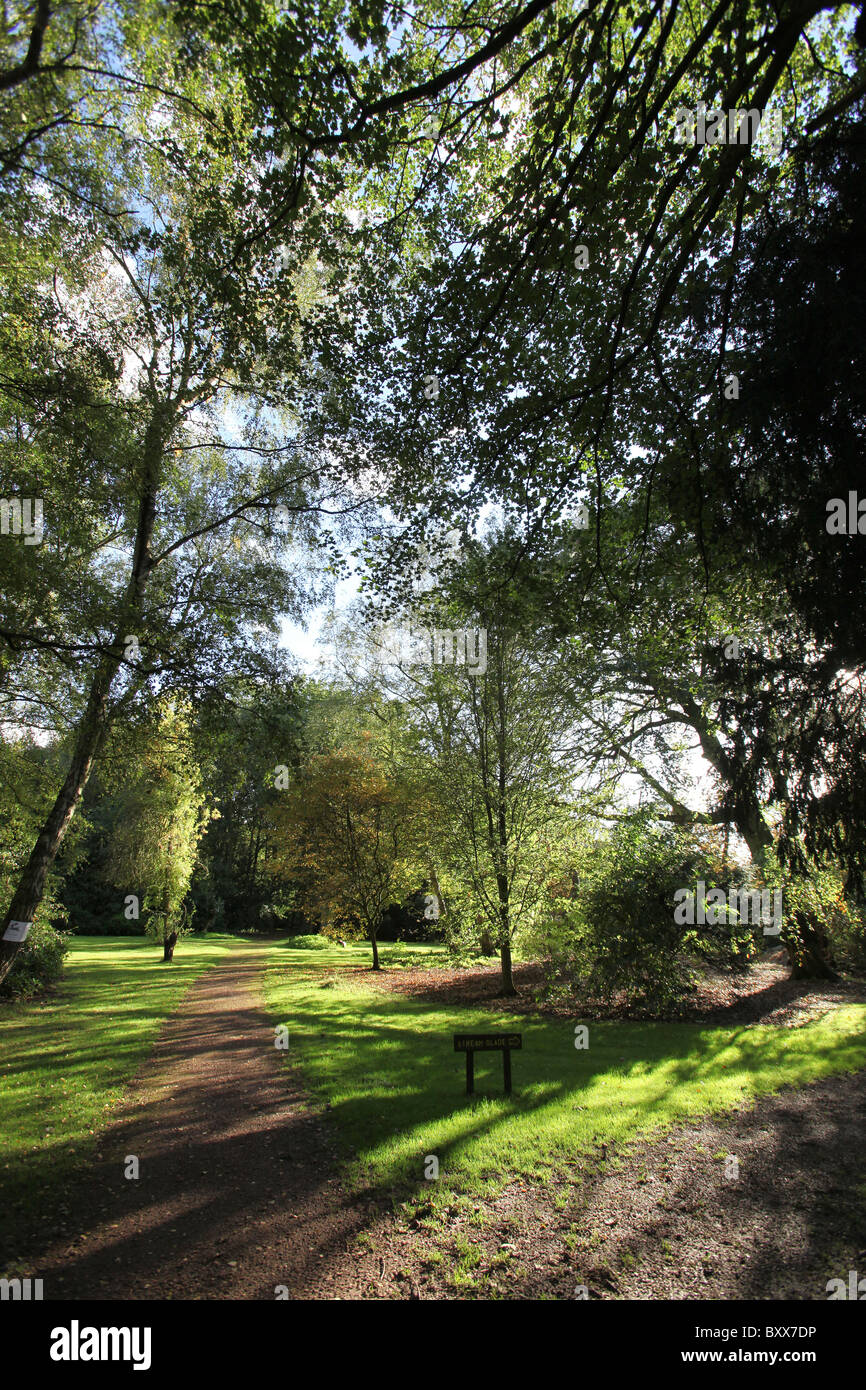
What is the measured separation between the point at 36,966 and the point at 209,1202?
44.2 ft

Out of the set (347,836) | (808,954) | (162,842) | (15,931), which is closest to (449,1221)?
(15,931)

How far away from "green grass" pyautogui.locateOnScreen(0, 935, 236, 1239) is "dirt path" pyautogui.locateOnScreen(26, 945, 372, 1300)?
0.37 metres

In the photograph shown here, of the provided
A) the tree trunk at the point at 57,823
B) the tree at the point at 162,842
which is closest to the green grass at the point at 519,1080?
the tree trunk at the point at 57,823

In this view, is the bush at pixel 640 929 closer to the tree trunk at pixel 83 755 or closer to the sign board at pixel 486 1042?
the sign board at pixel 486 1042

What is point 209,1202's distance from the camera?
475 cm

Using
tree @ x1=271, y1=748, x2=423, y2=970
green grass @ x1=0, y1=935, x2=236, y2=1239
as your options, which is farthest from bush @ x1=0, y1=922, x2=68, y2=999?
tree @ x1=271, y1=748, x2=423, y2=970

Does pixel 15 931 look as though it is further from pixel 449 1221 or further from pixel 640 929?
pixel 640 929

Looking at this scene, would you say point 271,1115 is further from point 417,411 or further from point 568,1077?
point 417,411

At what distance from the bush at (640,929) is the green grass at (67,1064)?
8.20 meters

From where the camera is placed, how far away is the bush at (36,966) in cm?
1350

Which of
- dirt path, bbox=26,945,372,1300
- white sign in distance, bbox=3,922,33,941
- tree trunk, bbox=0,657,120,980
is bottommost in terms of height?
dirt path, bbox=26,945,372,1300

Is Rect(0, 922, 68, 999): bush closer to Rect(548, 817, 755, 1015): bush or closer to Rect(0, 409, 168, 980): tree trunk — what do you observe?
Rect(0, 409, 168, 980): tree trunk

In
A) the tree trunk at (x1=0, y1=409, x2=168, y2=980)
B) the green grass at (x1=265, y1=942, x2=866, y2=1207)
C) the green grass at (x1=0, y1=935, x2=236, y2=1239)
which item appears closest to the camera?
the green grass at (x1=0, y1=935, x2=236, y2=1239)

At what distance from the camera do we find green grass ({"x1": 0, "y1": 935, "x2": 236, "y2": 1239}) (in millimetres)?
5422
